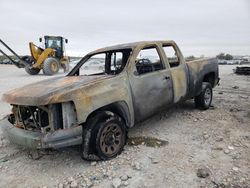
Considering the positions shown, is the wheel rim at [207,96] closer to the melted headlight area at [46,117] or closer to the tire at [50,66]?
the melted headlight area at [46,117]

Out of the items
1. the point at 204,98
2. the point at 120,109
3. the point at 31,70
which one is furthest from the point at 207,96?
the point at 31,70

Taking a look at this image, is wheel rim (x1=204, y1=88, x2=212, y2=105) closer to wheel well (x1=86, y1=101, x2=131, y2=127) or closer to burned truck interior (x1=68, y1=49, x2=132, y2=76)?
burned truck interior (x1=68, y1=49, x2=132, y2=76)

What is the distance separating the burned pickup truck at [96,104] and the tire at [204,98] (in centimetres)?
123

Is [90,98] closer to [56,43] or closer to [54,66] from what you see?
[54,66]

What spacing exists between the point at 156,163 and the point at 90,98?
137cm

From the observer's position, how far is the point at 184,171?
372cm

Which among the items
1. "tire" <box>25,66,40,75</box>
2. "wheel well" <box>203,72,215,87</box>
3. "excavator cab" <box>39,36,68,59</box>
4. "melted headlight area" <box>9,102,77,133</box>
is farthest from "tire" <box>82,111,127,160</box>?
"excavator cab" <box>39,36,68,59</box>

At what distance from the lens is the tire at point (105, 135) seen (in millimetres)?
3959

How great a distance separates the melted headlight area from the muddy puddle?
1.42 metres

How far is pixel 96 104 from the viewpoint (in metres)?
3.98

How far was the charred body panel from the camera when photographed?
376 cm

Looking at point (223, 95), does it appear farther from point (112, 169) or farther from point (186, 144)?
point (112, 169)

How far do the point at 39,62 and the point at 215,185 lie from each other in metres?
19.3

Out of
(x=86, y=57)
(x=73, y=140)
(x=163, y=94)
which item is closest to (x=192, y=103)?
(x=163, y=94)
